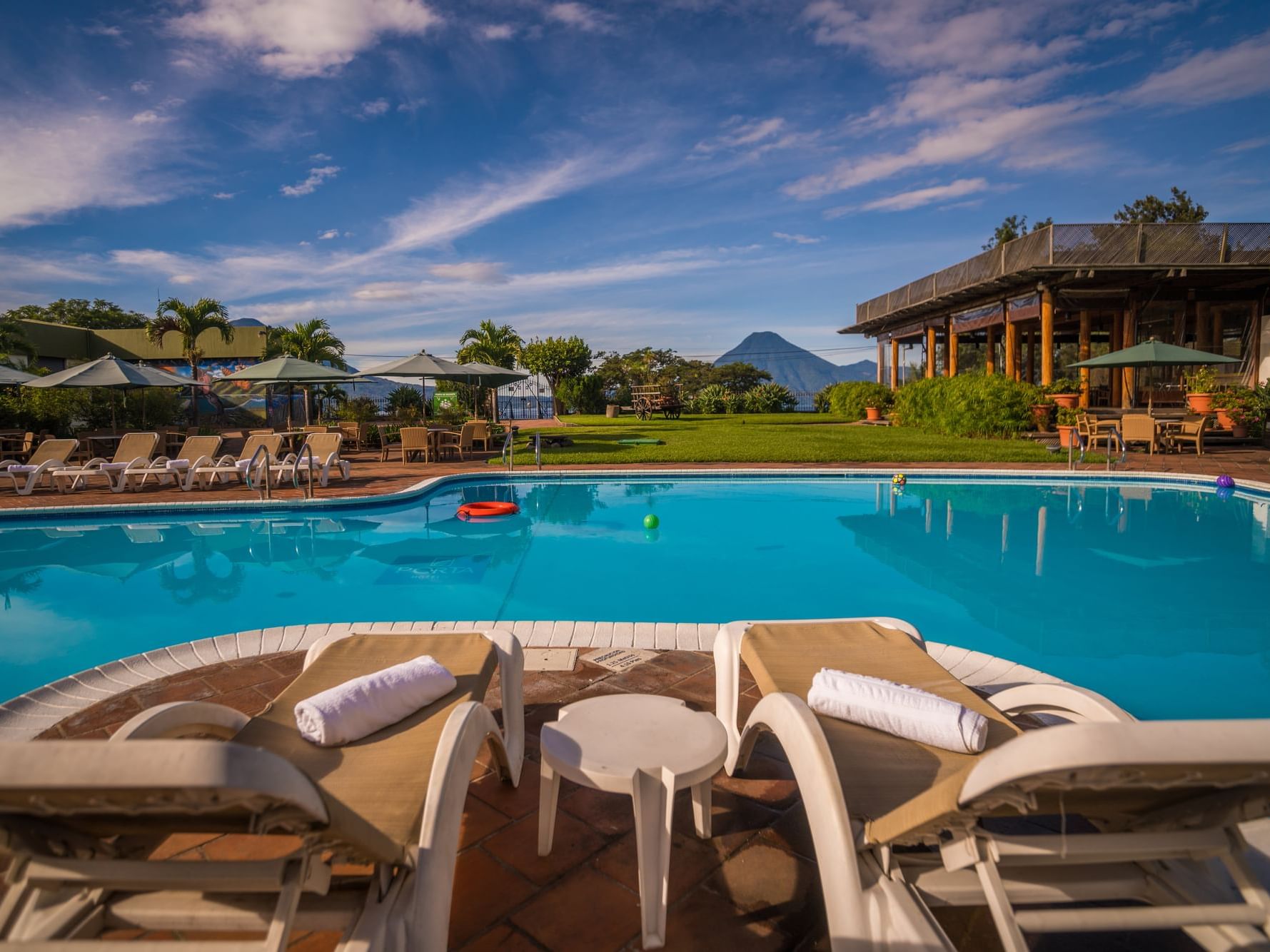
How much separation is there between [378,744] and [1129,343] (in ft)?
71.0

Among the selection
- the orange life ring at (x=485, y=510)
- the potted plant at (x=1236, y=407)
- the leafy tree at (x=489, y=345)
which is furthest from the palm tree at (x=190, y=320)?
the potted plant at (x=1236, y=407)

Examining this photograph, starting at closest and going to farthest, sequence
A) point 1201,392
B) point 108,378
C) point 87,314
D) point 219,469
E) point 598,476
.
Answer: point 219,469, point 598,476, point 108,378, point 1201,392, point 87,314

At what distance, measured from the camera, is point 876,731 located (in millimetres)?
2176

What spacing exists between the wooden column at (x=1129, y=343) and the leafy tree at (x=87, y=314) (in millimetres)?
46276

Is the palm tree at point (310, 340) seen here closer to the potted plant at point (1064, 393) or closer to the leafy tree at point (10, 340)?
the leafy tree at point (10, 340)

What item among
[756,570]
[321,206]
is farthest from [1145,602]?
[321,206]

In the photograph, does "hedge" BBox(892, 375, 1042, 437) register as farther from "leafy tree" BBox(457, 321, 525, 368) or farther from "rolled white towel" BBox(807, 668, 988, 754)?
"leafy tree" BBox(457, 321, 525, 368)

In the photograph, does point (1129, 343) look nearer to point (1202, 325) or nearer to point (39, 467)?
point (1202, 325)

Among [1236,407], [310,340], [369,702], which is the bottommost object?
[369,702]

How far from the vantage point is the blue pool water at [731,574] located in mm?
4969

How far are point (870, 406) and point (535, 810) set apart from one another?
23.4 meters

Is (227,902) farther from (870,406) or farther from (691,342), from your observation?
(691,342)

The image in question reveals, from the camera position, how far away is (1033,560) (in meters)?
7.18

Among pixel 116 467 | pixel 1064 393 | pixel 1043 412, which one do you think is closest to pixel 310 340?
pixel 116 467
